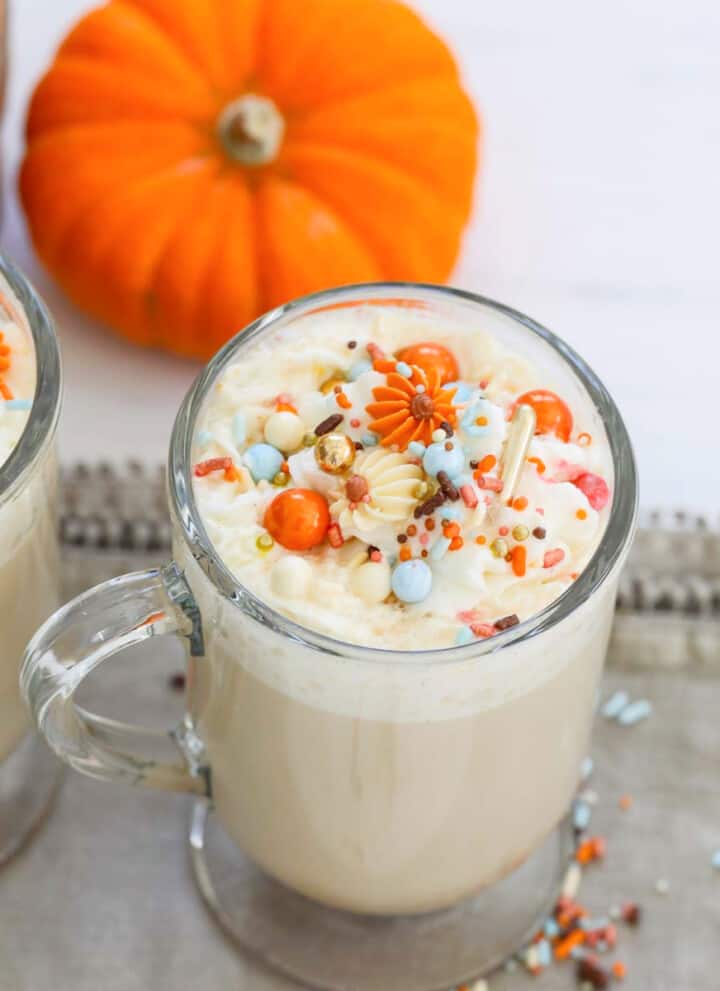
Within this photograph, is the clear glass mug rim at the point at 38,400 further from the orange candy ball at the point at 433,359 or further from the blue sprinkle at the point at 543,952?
the blue sprinkle at the point at 543,952

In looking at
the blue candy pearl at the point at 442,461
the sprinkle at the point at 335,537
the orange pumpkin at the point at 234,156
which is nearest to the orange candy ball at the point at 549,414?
the blue candy pearl at the point at 442,461

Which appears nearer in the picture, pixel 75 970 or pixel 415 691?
pixel 415 691

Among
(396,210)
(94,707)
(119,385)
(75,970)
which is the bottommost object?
(75,970)

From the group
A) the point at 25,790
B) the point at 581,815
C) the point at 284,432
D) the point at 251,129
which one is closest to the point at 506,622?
the point at 284,432

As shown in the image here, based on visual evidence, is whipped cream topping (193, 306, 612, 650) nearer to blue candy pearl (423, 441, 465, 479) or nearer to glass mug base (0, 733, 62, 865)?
blue candy pearl (423, 441, 465, 479)

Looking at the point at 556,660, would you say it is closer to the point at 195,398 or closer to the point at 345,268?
the point at 195,398

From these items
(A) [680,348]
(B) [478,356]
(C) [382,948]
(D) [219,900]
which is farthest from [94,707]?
(A) [680,348]

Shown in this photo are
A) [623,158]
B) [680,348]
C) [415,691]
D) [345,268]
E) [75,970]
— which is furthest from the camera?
[623,158]
